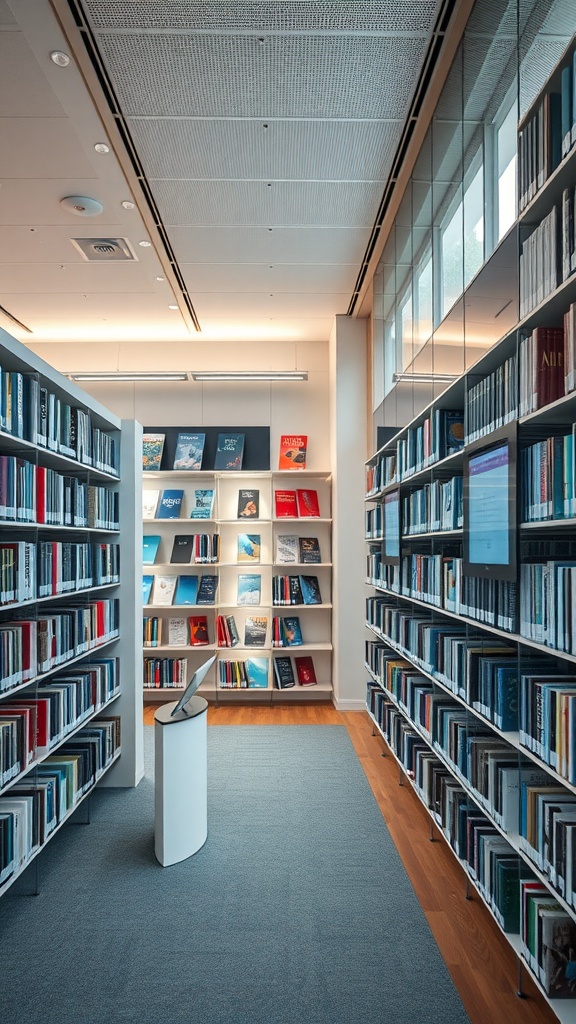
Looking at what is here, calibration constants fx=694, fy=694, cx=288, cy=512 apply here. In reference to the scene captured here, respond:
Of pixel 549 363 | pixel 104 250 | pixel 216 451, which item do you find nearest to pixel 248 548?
pixel 216 451

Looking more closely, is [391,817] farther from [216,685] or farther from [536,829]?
[216,685]

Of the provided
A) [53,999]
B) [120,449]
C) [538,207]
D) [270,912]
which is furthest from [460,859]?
[120,449]

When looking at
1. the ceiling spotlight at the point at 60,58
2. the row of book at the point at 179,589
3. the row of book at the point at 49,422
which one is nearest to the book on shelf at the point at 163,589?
the row of book at the point at 179,589

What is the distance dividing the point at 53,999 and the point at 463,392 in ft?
9.16

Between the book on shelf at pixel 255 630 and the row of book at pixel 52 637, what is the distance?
276cm

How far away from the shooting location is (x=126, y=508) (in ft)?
14.8

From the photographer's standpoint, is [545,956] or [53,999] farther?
[53,999]

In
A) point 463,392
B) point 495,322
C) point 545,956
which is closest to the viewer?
point 545,956

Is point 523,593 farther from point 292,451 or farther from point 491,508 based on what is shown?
point 292,451

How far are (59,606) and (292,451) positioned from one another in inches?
147

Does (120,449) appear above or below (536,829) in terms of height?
above

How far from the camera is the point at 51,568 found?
332 centimetres

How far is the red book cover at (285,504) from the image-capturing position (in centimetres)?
719

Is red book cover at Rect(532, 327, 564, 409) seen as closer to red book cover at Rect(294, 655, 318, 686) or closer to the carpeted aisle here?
the carpeted aisle
